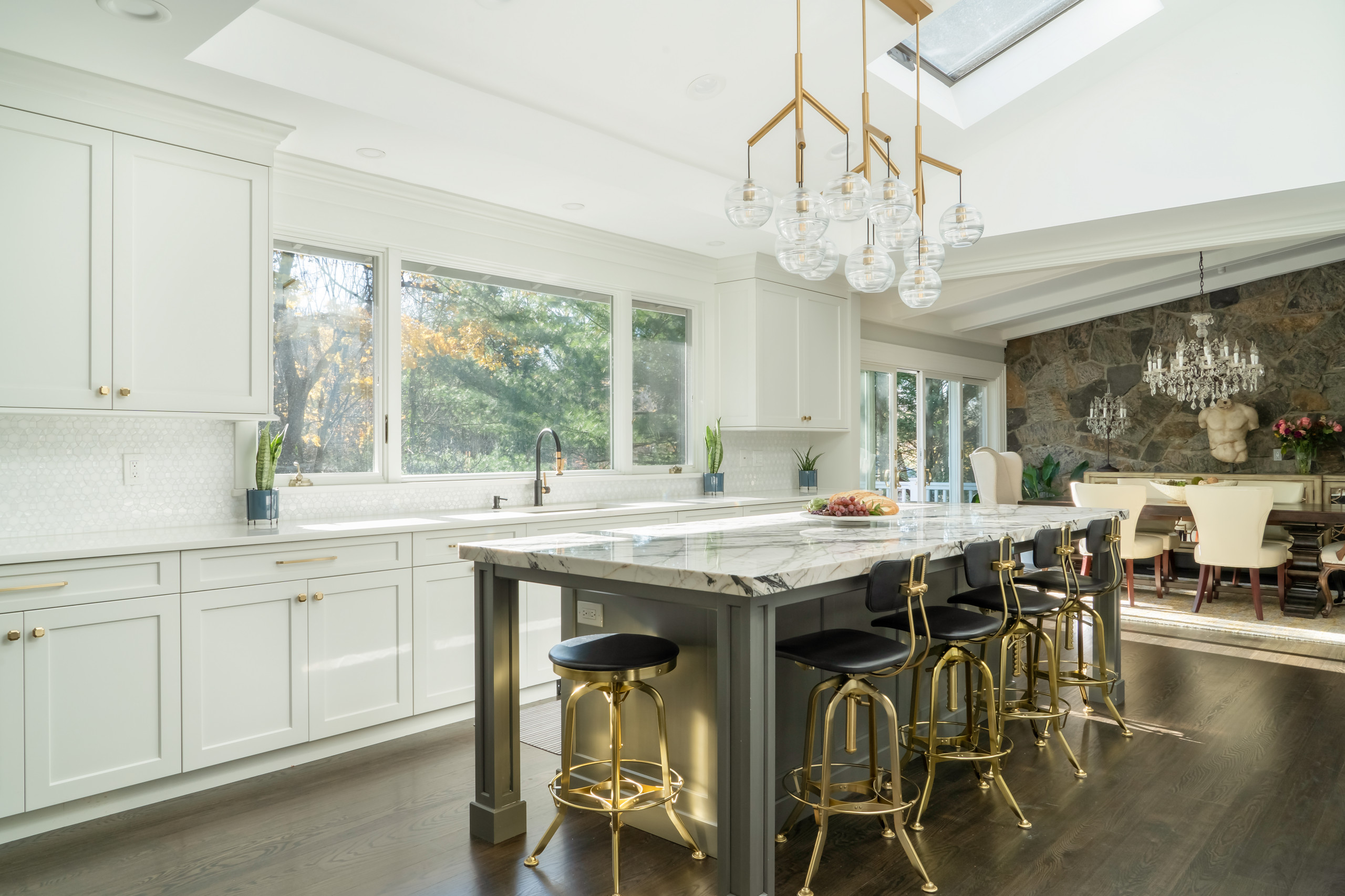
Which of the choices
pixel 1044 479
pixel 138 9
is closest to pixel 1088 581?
pixel 138 9

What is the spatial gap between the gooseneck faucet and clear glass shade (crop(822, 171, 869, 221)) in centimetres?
236

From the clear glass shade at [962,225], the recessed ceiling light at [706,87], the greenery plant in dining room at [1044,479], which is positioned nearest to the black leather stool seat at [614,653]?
the clear glass shade at [962,225]

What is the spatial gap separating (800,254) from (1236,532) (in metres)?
5.22

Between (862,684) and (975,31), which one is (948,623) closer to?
(862,684)

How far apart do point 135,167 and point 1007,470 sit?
671 cm

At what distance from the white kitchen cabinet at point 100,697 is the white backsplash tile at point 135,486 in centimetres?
64

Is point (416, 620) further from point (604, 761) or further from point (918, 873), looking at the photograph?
point (918, 873)

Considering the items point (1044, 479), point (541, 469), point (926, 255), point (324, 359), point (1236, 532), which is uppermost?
point (926, 255)

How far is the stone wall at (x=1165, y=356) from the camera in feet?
26.2

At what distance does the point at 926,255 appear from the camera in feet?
11.0

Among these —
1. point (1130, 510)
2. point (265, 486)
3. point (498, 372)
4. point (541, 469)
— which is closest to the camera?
point (265, 486)

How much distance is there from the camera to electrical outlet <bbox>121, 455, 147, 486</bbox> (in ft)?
10.9

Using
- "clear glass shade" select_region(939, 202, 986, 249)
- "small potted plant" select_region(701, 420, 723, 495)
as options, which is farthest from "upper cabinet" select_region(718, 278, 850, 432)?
"clear glass shade" select_region(939, 202, 986, 249)

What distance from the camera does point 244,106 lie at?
3164mm
